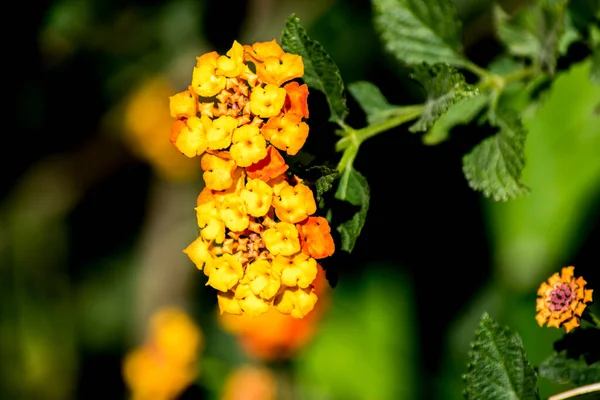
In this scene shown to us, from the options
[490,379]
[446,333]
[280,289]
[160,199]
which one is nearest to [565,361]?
[490,379]

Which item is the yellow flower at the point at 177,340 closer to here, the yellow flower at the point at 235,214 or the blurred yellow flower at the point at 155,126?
the blurred yellow flower at the point at 155,126

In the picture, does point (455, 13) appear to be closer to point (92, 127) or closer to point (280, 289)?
point (280, 289)

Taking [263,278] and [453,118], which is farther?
[453,118]

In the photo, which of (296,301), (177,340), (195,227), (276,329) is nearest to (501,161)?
(296,301)

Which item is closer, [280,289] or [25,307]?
[280,289]

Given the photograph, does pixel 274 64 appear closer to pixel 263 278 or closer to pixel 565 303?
pixel 263 278
